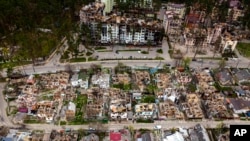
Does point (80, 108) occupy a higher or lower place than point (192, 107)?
lower

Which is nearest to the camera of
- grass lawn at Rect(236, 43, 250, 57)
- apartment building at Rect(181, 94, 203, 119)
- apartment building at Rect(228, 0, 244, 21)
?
apartment building at Rect(181, 94, 203, 119)

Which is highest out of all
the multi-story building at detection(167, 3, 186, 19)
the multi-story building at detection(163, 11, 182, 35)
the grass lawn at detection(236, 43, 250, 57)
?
the multi-story building at detection(167, 3, 186, 19)

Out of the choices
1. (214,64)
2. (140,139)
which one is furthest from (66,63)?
(214,64)

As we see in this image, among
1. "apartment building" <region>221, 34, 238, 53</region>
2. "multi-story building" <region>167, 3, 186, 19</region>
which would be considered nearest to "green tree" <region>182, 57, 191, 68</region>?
"apartment building" <region>221, 34, 238, 53</region>

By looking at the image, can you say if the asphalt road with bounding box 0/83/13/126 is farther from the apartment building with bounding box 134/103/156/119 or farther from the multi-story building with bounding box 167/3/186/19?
the multi-story building with bounding box 167/3/186/19

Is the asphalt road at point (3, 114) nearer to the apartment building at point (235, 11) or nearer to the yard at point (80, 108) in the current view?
the yard at point (80, 108)

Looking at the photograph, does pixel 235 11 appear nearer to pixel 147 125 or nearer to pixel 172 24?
pixel 172 24

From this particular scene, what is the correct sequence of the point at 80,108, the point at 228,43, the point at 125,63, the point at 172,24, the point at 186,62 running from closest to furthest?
the point at 80,108
the point at 186,62
the point at 125,63
the point at 228,43
the point at 172,24

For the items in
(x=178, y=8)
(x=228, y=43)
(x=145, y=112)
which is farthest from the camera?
(x=178, y=8)

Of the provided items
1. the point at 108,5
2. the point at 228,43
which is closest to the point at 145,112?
the point at 228,43

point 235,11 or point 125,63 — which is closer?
point 125,63
